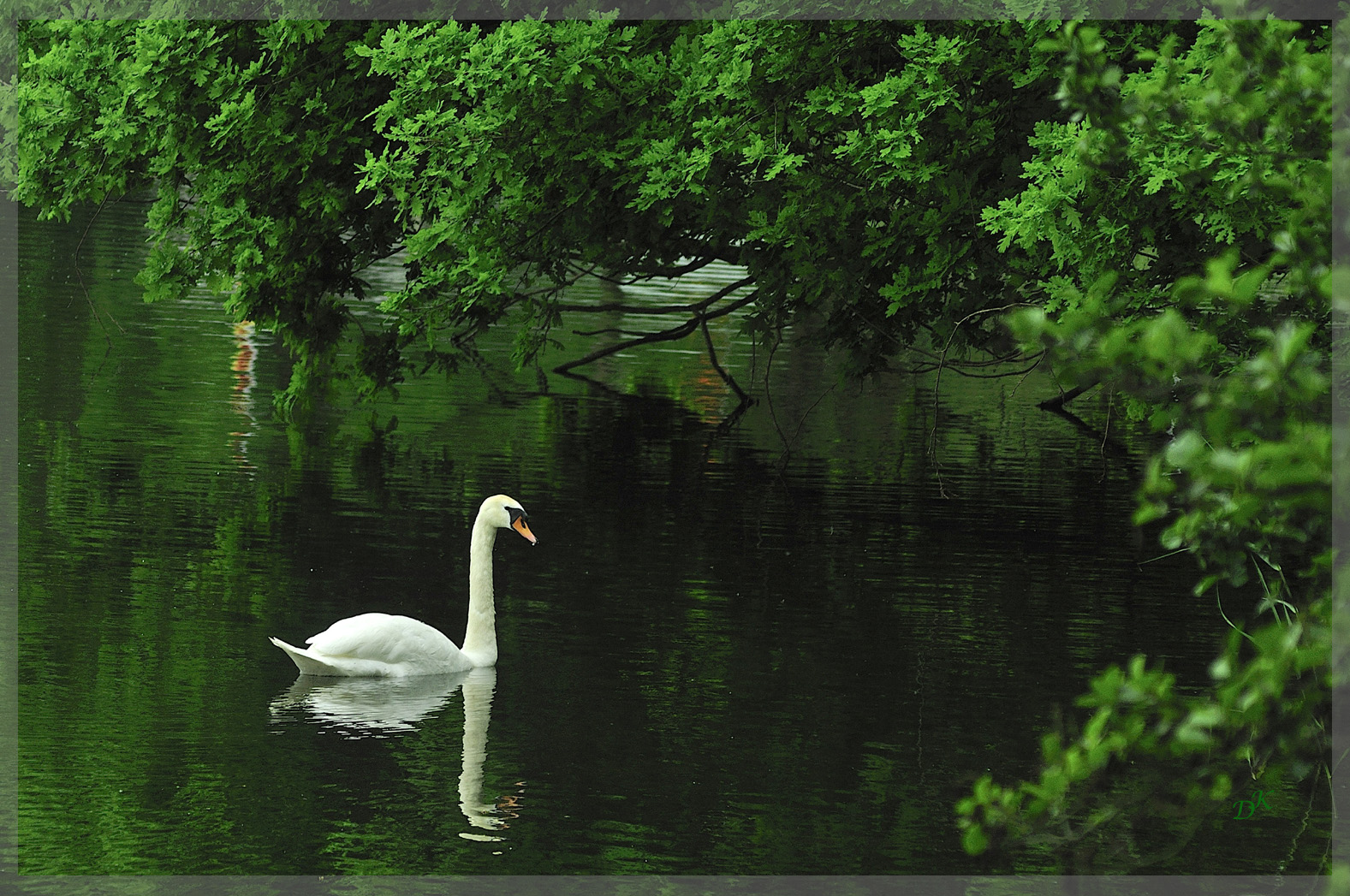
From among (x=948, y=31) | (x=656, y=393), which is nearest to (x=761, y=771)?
(x=948, y=31)

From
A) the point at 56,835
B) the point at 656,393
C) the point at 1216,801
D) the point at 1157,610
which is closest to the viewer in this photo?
the point at 1216,801

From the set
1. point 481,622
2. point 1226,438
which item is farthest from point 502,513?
point 1226,438

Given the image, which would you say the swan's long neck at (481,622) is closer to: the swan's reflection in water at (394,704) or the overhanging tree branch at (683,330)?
the swan's reflection in water at (394,704)

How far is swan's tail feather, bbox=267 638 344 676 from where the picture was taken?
10.1 metres

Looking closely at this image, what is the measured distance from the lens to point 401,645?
10414 millimetres

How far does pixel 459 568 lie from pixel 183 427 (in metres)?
7.19

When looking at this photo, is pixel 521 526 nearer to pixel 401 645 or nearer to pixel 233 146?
pixel 401 645

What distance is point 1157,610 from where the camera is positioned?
43.4ft

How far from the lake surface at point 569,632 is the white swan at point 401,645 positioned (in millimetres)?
134

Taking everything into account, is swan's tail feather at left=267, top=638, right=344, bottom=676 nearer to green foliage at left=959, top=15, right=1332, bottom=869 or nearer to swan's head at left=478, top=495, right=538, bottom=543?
swan's head at left=478, top=495, right=538, bottom=543

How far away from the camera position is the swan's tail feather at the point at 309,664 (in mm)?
10148

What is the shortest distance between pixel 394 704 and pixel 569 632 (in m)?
1.89

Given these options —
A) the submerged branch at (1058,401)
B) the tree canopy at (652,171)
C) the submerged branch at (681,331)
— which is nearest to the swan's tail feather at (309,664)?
the tree canopy at (652,171)

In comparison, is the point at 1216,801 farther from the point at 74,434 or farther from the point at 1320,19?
the point at 74,434
